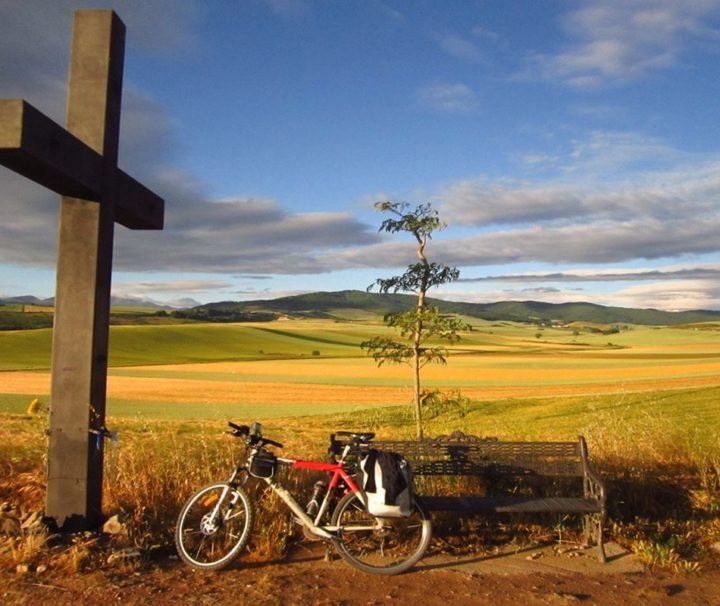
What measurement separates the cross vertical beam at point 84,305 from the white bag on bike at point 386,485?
200cm

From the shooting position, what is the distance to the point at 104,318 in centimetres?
516

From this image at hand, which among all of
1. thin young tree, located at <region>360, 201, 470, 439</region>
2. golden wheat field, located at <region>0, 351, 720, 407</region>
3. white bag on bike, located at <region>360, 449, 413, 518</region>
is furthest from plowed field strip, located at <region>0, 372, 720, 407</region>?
white bag on bike, located at <region>360, 449, 413, 518</region>

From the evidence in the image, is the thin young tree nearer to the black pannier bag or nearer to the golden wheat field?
the black pannier bag

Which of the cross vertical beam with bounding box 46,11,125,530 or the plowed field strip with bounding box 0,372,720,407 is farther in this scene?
the plowed field strip with bounding box 0,372,720,407

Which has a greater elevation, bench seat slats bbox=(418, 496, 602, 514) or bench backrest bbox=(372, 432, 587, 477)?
bench backrest bbox=(372, 432, 587, 477)

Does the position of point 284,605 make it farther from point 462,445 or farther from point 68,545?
point 462,445

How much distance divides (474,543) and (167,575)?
7.63ft

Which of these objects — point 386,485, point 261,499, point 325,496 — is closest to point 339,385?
point 261,499

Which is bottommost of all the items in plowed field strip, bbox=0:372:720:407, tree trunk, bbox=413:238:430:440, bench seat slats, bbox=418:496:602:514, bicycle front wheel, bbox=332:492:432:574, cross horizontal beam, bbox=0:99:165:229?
plowed field strip, bbox=0:372:720:407

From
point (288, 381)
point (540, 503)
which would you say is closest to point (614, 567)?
point (540, 503)

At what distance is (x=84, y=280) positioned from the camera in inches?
199

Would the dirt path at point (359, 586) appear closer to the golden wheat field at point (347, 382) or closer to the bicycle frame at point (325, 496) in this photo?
the bicycle frame at point (325, 496)

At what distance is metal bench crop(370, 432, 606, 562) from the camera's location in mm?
5289

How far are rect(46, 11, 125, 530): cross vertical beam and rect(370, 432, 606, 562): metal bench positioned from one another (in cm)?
231
